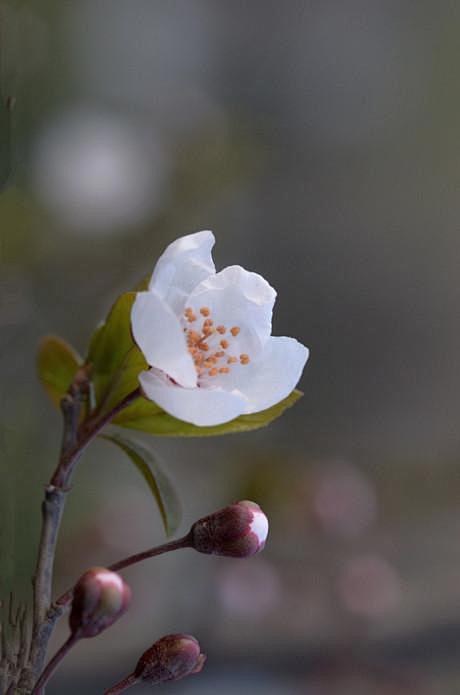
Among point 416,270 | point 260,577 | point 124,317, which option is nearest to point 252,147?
point 416,270

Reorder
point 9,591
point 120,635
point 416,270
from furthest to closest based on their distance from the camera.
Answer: point 416,270
point 120,635
point 9,591

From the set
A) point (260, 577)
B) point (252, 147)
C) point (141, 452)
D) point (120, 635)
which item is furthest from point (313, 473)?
point (141, 452)

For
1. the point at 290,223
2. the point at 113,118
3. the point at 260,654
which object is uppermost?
the point at 113,118

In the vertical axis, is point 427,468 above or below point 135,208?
below

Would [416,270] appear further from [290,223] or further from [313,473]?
[313,473]

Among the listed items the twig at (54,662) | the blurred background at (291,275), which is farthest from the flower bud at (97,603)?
the blurred background at (291,275)

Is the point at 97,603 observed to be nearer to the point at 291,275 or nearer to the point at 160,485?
the point at 160,485

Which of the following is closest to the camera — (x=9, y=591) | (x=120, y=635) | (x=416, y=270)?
(x=9, y=591)

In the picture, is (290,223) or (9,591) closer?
(9,591)
